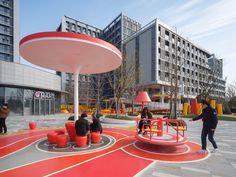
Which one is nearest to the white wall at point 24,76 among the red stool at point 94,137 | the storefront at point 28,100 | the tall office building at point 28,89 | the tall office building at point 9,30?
the tall office building at point 28,89

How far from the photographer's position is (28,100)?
27.0m

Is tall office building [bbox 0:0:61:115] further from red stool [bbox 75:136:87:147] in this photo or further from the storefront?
red stool [bbox 75:136:87:147]

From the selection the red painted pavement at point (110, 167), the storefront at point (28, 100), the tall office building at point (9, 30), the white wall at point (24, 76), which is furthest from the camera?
the tall office building at point (9, 30)

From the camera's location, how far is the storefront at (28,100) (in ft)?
80.1

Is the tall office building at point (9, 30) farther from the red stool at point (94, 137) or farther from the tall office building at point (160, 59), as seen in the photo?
the red stool at point (94, 137)

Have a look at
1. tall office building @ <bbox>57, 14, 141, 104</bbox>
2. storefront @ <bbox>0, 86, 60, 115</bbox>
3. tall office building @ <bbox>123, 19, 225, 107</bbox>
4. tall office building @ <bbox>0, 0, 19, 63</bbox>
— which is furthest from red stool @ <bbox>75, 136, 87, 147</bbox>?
tall office building @ <bbox>57, 14, 141, 104</bbox>

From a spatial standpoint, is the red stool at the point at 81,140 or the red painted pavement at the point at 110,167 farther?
the red stool at the point at 81,140

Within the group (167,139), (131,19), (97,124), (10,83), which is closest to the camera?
(167,139)

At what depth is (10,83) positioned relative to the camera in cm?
2381

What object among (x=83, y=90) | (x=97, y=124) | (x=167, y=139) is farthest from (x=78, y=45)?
(x=83, y=90)

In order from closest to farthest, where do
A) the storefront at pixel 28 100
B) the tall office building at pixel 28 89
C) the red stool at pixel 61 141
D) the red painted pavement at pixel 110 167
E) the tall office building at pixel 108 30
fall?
the red painted pavement at pixel 110 167 < the red stool at pixel 61 141 < the tall office building at pixel 28 89 < the storefront at pixel 28 100 < the tall office building at pixel 108 30

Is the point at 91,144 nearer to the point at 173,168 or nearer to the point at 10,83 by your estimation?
the point at 173,168

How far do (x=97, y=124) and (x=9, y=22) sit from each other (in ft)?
171

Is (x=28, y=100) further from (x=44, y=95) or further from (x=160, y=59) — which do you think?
(x=160, y=59)
